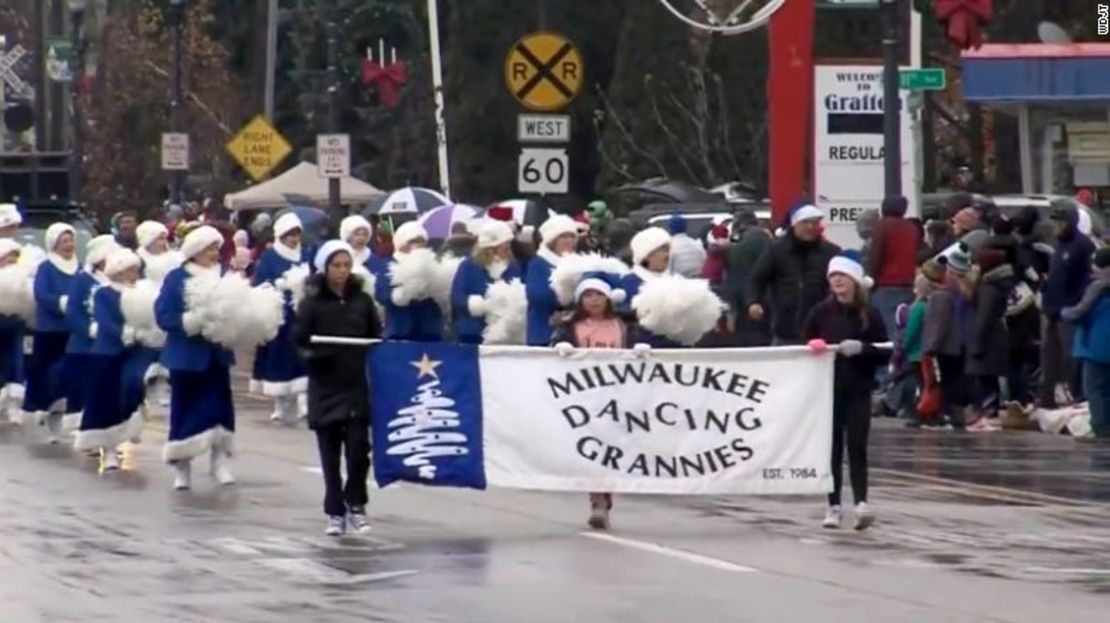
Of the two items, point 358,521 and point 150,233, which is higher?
point 150,233

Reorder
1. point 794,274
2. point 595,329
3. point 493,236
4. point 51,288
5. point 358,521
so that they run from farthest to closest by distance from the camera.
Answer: point 51,288 → point 493,236 → point 794,274 → point 595,329 → point 358,521

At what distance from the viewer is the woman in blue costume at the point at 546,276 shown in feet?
69.9

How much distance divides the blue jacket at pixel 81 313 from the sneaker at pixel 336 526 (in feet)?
21.8

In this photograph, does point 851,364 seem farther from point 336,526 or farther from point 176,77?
point 176,77

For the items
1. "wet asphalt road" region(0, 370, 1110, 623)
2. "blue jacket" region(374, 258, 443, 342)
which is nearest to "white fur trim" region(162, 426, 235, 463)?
"wet asphalt road" region(0, 370, 1110, 623)

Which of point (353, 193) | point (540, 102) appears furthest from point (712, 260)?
point (353, 193)

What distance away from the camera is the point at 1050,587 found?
14898 millimetres

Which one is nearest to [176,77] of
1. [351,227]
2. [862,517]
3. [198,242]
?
[351,227]

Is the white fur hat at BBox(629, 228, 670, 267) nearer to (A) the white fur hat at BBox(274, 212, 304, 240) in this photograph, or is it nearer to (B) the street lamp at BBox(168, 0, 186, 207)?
(A) the white fur hat at BBox(274, 212, 304, 240)

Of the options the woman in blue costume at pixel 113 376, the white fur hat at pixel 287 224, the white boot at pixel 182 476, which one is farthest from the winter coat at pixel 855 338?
the white fur hat at pixel 287 224

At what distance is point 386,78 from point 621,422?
40868 millimetres

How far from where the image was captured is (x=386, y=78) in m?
58.5

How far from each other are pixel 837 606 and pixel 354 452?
14.6ft

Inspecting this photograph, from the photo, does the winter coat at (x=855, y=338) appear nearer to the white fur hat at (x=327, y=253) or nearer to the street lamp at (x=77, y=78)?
the white fur hat at (x=327, y=253)
